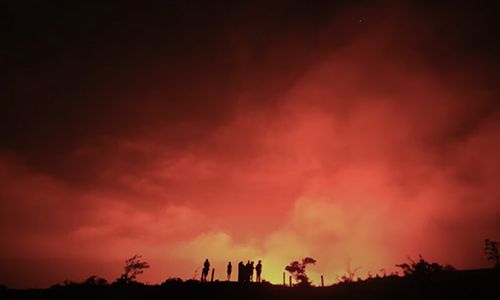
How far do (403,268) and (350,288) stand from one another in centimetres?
1170

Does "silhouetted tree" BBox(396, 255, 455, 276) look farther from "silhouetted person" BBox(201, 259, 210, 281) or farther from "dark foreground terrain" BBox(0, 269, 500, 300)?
"silhouetted person" BBox(201, 259, 210, 281)

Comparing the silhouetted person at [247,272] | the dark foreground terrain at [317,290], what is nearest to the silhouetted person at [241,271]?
the silhouetted person at [247,272]

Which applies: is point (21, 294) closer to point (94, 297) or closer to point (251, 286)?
point (94, 297)

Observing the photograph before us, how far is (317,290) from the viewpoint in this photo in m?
31.3

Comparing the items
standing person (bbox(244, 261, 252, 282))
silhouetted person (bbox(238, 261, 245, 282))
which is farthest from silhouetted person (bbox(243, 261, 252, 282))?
silhouetted person (bbox(238, 261, 245, 282))

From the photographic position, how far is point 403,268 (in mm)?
38281

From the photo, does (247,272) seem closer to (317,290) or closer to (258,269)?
(258,269)

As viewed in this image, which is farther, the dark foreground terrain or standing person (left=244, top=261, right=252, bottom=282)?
standing person (left=244, top=261, right=252, bottom=282)

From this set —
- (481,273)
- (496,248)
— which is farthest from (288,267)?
(481,273)

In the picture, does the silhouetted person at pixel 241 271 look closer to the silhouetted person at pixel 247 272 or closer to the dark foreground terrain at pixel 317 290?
the silhouetted person at pixel 247 272

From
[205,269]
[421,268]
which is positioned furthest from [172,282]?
[421,268]

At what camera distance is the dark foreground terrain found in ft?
87.5

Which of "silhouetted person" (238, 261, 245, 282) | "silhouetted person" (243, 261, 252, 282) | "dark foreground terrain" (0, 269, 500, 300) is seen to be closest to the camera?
"dark foreground terrain" (0, 269, 500, 300)

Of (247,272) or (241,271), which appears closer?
(241,271)
